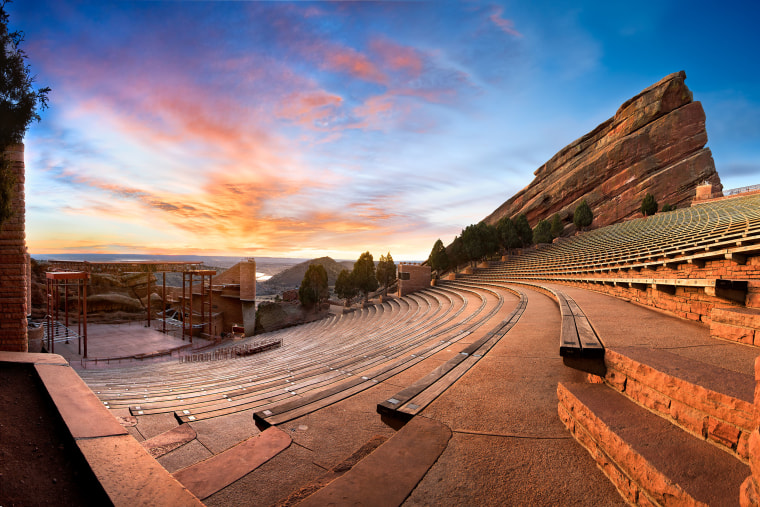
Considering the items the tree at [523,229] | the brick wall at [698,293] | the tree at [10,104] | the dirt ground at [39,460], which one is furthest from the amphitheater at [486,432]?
the tree at [523,229]

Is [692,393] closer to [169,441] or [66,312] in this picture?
[169,441]

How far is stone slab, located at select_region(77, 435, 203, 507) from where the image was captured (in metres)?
1.96

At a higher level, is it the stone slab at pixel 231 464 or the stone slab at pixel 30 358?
the stone slab at pixel 30 358

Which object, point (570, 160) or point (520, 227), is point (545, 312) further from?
point (570, 160)

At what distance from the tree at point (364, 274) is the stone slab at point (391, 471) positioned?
121ft

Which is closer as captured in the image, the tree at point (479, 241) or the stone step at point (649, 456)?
the stone step at point (649, 456)

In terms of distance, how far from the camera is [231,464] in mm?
2648

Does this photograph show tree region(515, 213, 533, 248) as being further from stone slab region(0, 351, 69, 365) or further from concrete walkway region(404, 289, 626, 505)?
stone slab region(0, 351, 69, 365)

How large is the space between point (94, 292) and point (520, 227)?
50049mm

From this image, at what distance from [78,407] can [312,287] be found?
36.8 meters

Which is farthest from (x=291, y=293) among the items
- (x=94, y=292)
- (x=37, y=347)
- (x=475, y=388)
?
(x=475, y=388)

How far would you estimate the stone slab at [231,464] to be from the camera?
2427 mm

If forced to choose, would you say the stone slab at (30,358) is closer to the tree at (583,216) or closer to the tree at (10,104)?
the tree at (10,104)

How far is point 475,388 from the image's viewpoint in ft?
11.9
